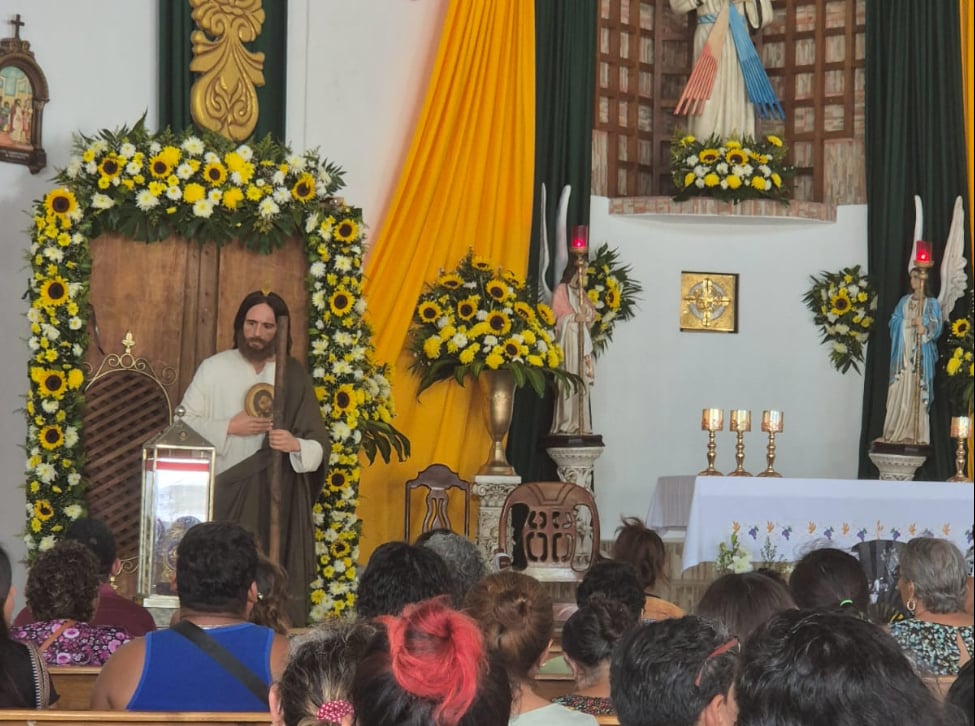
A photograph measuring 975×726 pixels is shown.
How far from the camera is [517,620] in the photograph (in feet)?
10.2

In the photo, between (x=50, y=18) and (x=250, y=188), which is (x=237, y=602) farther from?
(x=50, y=18)

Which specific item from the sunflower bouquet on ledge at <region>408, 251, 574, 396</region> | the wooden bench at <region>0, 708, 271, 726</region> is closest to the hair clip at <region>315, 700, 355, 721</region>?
the wooden bench at <region>0, 708, 271, 726</region>

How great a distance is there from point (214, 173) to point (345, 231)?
726 millimetres

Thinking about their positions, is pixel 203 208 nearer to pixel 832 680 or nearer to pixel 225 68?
pixel 225 68

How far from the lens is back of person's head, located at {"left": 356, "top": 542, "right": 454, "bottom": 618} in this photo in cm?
335

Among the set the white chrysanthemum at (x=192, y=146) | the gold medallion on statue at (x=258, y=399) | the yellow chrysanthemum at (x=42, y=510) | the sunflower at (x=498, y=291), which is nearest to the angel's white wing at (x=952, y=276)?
the sunflower at (x=498, y=291)

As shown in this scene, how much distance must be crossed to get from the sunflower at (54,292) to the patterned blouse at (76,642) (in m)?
3.20

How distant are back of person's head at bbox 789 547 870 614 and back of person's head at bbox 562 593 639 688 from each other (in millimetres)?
738

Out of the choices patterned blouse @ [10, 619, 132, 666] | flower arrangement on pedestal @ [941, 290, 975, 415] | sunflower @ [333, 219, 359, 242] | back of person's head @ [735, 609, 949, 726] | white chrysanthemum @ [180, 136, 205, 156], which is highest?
white chrysanthemum @ [180, 136, 205, 156]

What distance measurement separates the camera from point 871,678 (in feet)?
4.24

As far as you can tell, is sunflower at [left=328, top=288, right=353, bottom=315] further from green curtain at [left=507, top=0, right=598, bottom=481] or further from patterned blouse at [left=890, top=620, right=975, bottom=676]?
patterned blouse at [left=890, top=620, right=975, bottom=676]

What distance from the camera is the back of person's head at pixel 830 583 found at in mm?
3771

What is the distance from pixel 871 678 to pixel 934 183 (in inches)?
358

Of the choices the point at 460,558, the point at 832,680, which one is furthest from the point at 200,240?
the point at 832,680
